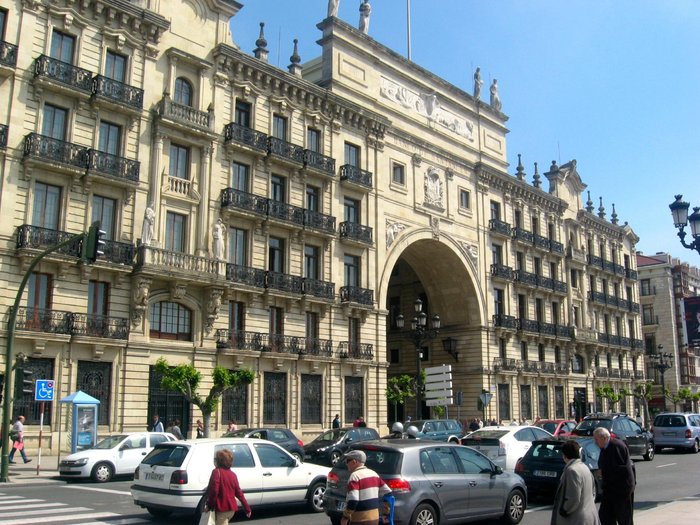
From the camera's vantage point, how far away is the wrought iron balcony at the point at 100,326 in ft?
84.9

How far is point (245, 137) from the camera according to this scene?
3291cm

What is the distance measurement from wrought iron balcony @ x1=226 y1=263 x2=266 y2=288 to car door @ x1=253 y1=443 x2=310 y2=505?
17.5 metres

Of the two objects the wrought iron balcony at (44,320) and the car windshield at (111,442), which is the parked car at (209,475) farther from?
the wrought iron balcony at (44,320)

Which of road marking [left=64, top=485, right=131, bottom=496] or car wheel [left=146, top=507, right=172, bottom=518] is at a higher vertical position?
car wheel [left=146, top=507, right=172, bottom=518]

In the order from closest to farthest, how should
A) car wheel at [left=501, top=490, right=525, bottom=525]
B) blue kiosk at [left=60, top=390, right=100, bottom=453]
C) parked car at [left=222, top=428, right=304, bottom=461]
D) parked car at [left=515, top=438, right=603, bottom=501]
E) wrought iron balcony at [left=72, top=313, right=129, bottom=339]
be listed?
car wheel at [left=501, top=490, right=525, bottom=525] < parked car at [left=515, top=438, right=603, bottom=501] < parked car at [left=222, top=428, right=304, bottom=461] < blue kiosk at [left=60, top=390, right=100, bottom=453] < wrought iron balcony at [left=72, top=313, right=129, bottom=339]

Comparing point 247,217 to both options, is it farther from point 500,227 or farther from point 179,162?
point 500,227

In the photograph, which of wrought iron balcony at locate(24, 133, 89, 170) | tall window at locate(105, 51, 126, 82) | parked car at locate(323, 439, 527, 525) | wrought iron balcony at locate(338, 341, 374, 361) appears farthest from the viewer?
wrought iron balcony at locate(338, 341, 374, 361)

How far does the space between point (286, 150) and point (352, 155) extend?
5786 millimetres

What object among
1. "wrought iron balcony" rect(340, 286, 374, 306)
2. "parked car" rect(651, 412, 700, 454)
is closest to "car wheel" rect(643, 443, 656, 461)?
"parked car" rect(651, 412, 700, 454)

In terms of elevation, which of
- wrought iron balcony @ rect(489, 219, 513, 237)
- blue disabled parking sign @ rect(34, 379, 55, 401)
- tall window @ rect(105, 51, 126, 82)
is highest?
tall window @ rect(105, 51, 126, 82)

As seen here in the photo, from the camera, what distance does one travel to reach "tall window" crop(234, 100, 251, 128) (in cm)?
3353

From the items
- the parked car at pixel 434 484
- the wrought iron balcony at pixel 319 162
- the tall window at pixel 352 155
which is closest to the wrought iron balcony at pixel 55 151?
the wrought iron balcony at pixel 319 162

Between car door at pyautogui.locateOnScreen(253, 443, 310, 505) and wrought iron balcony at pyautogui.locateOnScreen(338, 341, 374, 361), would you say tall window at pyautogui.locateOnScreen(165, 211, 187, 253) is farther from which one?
car door at pyautogui.locateOnScreen(253, 443, 310, 505)

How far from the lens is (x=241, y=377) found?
28.1 meters
